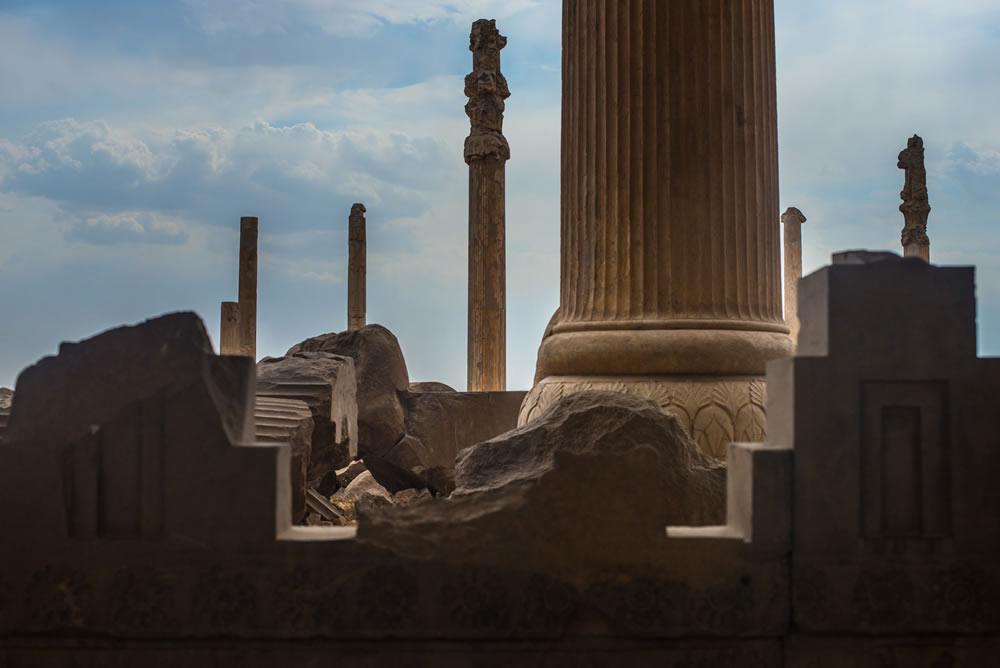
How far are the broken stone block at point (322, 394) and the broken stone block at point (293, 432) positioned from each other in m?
0.31

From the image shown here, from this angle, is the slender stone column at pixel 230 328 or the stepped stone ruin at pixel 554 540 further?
the slender stone column at pixel 230 328

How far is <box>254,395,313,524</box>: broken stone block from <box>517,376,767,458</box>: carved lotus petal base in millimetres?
1625

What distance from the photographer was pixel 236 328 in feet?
44.2

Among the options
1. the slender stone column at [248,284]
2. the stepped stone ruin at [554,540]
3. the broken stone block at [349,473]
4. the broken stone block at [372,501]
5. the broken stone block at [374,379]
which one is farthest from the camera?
the slender stone column at [248,284]

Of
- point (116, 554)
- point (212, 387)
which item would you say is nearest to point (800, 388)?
point (212, 387)

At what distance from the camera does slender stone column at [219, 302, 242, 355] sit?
43.9 ft

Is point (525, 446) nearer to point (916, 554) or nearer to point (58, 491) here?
point (916, 554)

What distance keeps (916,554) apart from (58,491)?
2.49 meters

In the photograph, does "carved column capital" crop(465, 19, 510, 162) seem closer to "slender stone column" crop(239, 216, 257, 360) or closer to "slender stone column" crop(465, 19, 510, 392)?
"slender stone column" crop(465, 19, 510, 392)

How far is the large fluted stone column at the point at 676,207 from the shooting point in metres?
4.43

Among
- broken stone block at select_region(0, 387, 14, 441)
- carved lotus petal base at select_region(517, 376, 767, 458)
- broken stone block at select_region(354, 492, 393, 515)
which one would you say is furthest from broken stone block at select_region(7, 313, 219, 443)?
broken stone block at select_region(354, 492, 393, 515)

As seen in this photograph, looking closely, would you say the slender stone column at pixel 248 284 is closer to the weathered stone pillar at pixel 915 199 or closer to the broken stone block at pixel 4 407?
the broken stone block at pixel 4 407

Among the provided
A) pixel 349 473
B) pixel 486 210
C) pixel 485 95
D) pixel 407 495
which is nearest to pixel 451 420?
pixel 407 495

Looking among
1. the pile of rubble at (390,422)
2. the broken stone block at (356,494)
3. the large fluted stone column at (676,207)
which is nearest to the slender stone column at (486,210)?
the pile of rubble at (390,422)
